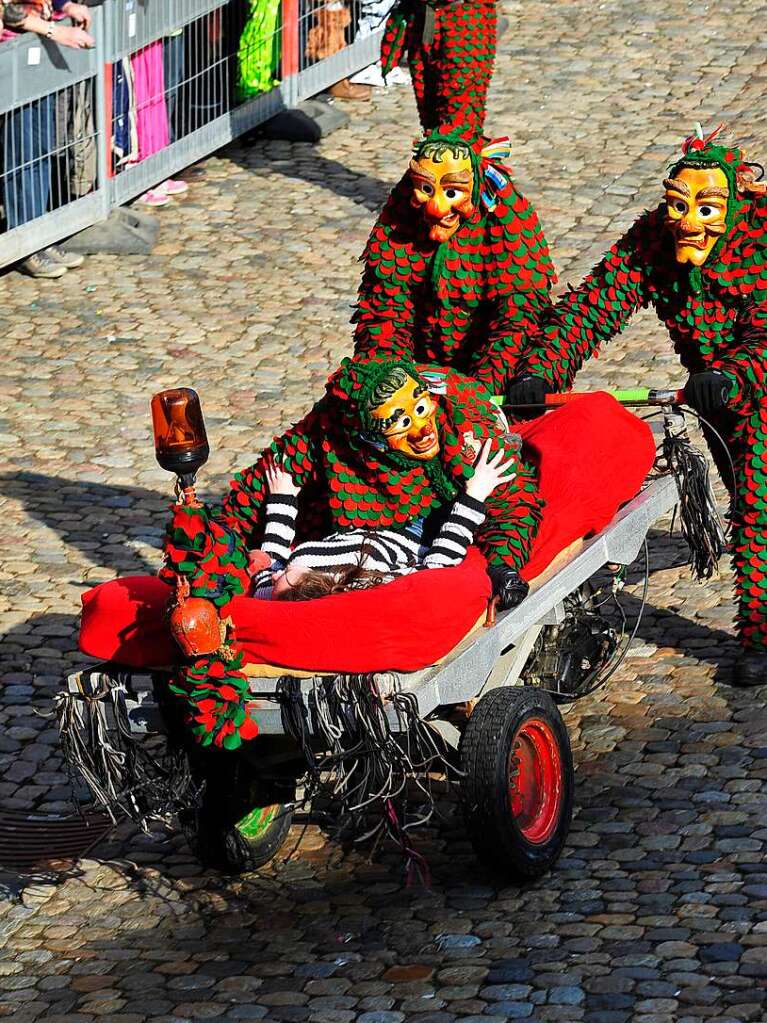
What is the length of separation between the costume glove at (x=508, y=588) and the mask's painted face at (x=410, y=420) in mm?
465

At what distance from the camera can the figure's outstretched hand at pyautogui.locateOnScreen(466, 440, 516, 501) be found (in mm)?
6355

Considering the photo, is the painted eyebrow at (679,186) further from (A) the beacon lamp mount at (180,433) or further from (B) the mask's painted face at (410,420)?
(A) the beacon lamp mount at (180,433)

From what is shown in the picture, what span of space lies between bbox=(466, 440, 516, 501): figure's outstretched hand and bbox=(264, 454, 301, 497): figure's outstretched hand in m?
0.62

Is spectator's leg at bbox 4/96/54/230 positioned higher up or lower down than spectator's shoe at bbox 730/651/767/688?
higher up

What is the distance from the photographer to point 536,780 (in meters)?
6.17

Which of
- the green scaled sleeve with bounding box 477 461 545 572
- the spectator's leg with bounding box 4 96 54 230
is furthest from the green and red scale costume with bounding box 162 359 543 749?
the spectator's leg with bounding box 4 96 54 230

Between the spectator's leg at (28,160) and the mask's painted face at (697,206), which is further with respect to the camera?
the spectator's leg at (28,160)

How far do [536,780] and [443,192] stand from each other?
229 cm

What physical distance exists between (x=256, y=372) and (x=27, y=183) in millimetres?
1871

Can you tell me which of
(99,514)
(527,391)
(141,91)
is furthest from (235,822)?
(141,91)

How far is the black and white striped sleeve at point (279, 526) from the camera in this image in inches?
258

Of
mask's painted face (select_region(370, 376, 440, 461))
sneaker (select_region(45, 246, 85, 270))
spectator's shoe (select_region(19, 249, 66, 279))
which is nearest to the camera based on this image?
mask's painted face (select_region(370, 376, 440, 461))

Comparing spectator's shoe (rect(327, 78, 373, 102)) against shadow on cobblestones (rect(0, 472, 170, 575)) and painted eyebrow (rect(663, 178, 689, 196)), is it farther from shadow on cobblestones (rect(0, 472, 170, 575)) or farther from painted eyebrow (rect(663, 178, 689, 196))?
painted eyebrow (rect(663, 178, 689, 196))

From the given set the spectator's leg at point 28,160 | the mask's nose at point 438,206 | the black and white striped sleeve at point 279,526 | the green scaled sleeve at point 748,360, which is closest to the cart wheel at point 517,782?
the black and white striped sleeve at point 279,526
